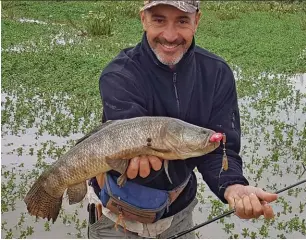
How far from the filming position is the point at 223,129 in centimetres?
326

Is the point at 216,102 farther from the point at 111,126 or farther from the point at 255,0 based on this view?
the point at 255,0

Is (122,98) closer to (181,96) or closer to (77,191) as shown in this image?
(181,96)

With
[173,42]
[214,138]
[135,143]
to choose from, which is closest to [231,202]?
[214,138]

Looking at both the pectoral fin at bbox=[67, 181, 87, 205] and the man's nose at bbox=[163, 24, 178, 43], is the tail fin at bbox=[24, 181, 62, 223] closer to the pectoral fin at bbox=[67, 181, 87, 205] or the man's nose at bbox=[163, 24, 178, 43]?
the pectoral fin at bbox=[67, 181, 87, 205]

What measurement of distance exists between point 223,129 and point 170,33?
2.13 feet

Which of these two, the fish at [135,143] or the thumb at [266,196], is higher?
the fish at [135,143]

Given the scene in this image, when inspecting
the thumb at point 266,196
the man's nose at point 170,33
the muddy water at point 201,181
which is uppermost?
the man's nose at point 170,33

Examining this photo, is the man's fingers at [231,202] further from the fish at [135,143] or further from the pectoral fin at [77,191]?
the pectoral fin at [77,191]

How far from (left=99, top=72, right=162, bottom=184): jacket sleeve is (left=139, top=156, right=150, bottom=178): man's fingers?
0.34ft

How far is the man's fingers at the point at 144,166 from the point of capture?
2850mm

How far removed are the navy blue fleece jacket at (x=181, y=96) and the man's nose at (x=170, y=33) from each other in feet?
0.47

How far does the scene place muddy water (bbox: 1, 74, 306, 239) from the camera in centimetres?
592

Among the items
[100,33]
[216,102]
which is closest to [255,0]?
[100,33]

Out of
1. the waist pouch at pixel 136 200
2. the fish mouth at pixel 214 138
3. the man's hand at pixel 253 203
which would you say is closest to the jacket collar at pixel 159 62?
the fish mouth at pixel 214 138
